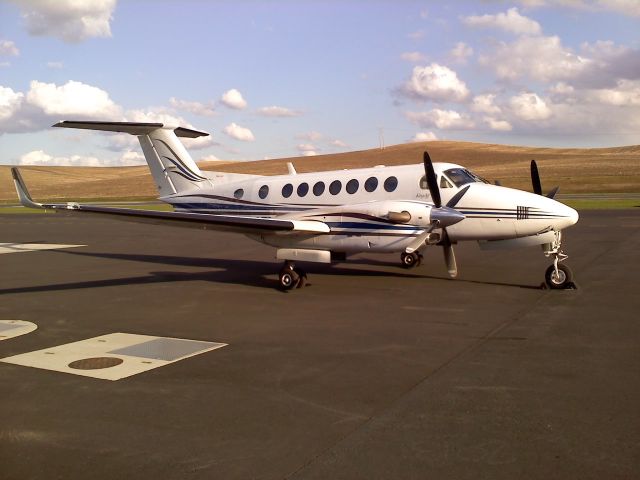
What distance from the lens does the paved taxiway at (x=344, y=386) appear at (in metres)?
4.87

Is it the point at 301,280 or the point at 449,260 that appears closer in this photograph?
the point at 449,260

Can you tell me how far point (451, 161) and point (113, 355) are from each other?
9852cm

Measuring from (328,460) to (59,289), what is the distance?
471 inches

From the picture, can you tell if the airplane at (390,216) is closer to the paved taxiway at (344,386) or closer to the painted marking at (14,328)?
the paved taxiway at (344,386)

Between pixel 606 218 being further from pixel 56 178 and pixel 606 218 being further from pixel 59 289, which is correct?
pixel 56 178

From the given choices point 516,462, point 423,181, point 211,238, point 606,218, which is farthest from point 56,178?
point 516,462

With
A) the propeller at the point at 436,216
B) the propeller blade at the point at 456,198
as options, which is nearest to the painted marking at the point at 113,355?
the propeller at the point at 436,216

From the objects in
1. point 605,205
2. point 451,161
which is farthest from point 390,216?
point 451,161

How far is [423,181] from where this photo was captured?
46.4 feet

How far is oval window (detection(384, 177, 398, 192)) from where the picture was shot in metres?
14.6

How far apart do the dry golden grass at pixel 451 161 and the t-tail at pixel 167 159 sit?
54.3m

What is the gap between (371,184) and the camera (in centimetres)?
1495

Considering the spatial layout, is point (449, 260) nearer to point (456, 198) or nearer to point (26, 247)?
point (456, 198)

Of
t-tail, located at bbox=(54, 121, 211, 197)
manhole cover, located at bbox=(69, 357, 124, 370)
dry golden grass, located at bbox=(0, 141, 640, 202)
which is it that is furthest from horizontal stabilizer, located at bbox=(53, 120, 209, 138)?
dry golden grass, located at bbox=(0, 141, 640, 202)
